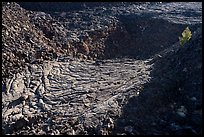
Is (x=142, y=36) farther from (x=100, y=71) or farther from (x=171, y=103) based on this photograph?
(x=171, y=103)

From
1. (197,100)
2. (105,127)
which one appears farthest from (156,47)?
(105,127)

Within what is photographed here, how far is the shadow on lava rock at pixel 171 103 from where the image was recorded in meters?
7.39

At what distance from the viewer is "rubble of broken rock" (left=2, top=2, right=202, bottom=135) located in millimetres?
7672

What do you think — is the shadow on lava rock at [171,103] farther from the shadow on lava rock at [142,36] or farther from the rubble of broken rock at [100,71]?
the shadow on lava rock at [142,36]

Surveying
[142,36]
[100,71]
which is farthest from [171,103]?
[142,36]

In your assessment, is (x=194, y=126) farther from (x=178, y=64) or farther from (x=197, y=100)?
(x=178, y=64)

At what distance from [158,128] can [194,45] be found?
329 cm

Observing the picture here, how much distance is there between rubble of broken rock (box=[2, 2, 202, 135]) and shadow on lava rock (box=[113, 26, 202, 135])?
0.07 ft

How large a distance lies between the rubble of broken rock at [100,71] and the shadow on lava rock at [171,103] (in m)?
0.02

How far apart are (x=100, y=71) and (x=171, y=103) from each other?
327 cm

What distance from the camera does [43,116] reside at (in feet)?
26.8

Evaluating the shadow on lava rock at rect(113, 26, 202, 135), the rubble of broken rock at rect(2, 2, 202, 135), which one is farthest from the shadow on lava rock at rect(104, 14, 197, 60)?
the shadow on lava rock at rect(113, 26, 202, 135)

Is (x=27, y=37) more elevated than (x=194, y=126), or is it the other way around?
(x=27, y=37)

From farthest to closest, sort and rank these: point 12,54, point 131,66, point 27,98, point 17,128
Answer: point 131,66 < point 12,54 < point 27,98 < point 17,128
